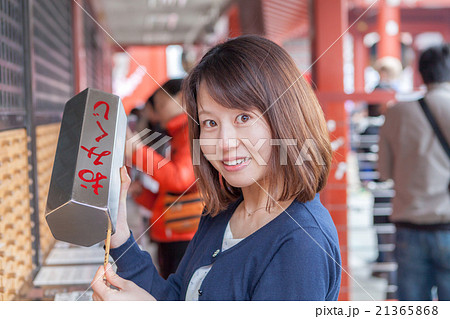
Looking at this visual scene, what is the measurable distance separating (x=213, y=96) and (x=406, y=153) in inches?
55.3

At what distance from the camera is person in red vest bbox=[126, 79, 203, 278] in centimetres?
203

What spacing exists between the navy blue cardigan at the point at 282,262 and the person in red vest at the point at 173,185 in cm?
106

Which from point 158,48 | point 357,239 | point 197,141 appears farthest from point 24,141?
point 158,48

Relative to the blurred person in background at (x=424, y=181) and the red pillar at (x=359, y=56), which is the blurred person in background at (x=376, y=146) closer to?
the blurred person in background at (x=424, y=181)

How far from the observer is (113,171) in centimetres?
75

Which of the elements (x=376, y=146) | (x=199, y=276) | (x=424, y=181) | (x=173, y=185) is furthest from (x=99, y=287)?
(x=376, y=146)

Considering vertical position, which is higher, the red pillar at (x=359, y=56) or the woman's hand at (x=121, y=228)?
the red pillar at (x=359, y=56)

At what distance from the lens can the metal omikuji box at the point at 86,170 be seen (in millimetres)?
713

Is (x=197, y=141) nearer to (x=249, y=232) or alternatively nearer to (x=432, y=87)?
(x=249, y=232)

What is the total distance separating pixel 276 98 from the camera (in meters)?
0.85

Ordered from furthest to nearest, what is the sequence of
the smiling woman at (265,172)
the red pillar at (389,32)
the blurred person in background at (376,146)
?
the red pillar at (389,32) → the blurred person in background at (376,146) → the smiling woman at (265,172)

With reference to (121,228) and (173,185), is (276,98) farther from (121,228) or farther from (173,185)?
(173,185)

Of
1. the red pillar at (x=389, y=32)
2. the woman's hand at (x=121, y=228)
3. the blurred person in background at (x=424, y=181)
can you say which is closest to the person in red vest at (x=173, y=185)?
the blurred person in background at (x=424, y=181)

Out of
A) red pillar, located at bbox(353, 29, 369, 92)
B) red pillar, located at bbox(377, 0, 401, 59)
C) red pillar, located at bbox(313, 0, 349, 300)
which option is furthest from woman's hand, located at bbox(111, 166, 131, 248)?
red pillar, located at bbox(353, 29, 369, 92)
